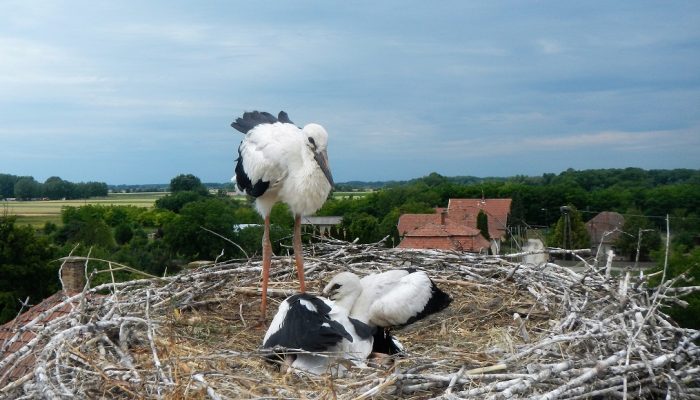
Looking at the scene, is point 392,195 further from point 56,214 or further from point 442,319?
point 442,319

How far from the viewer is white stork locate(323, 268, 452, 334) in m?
4.34

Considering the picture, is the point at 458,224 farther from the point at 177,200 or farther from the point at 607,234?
the point at 177,200

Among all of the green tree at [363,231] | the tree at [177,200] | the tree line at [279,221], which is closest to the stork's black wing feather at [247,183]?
the tree line at [279,221]

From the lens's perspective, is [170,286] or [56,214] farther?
[56,214]

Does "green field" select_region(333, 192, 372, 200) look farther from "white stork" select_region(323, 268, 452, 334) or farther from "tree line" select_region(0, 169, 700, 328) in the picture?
"white stork" select_region(323, 268, 452, 334)

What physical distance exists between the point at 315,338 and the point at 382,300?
807 mm

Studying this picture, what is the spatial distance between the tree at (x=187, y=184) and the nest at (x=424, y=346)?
109 feet

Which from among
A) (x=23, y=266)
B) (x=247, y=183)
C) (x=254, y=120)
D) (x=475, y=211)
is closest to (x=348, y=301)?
(x=247, y=183)

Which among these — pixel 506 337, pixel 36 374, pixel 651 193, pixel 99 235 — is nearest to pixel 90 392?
pixel 36 374

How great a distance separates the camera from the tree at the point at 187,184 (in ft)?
126

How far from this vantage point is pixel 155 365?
3.30m

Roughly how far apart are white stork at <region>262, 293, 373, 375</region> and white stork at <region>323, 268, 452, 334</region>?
1.13ft

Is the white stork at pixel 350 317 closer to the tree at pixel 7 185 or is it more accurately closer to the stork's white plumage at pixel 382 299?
the stork's white plumage at pixel 382 299

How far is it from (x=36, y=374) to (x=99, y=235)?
110 feet
